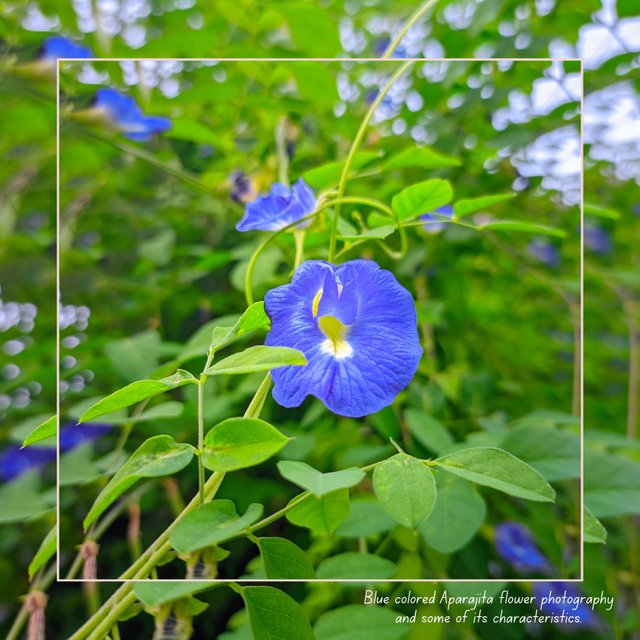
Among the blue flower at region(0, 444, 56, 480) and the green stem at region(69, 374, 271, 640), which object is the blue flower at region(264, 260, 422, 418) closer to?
the green stem at region(69, 374, 271, 640)

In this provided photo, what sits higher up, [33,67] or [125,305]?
[33,67]

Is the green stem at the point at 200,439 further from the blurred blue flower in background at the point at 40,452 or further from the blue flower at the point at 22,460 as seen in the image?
the blue flower at the point at 22,460

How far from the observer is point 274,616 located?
43 cm

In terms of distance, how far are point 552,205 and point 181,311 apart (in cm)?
53

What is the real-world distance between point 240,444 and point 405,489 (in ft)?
0.31

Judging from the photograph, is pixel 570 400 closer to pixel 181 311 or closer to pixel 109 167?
pixel 181 311

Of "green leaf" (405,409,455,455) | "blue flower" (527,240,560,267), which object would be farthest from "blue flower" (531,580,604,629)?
"blue flower" (527,240,560,267)

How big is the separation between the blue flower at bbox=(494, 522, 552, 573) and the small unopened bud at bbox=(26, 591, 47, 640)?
49 cm

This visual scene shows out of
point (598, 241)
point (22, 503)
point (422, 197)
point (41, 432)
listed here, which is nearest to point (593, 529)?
point (422, 197)

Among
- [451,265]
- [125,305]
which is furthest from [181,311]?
[451,265]

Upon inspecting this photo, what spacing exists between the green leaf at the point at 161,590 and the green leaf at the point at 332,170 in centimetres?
34

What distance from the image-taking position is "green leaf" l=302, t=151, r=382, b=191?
553 mm

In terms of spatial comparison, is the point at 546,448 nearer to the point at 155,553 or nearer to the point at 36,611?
the point at 155,553

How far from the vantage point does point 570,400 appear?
0.86 m
